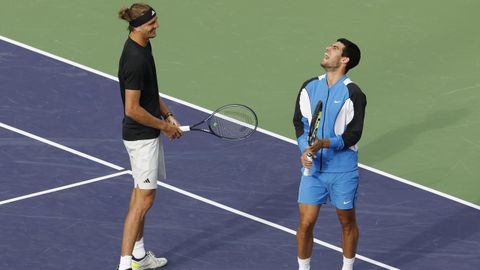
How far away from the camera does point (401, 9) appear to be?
66.2 feet

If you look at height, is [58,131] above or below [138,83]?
below

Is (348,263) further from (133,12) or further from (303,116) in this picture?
(133,12)

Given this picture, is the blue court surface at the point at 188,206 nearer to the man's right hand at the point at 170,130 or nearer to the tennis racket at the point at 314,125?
the man's right hand at the point at 170,130

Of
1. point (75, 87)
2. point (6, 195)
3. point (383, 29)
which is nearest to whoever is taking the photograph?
point (6, 195)

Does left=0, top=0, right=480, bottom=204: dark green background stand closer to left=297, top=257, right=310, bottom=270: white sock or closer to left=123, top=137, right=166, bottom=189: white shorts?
left=297, top=257, right=310, bottom=270: white sock

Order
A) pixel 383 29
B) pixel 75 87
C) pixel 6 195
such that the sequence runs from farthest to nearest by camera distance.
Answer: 1. pixel 383 29
2. pixel 75 87
3. pixel 6 195

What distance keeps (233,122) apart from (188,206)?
5.52 feet

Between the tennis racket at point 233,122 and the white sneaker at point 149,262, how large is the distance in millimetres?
1354

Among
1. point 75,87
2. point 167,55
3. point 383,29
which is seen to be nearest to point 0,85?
point 75,87

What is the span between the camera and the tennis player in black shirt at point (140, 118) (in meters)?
13.0

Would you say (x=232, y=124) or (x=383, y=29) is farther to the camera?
(x=383, y=29)

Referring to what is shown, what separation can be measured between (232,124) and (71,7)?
7.13 m

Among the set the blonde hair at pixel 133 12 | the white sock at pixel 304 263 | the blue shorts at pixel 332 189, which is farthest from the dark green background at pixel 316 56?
the blonde hair at pixel 133 12

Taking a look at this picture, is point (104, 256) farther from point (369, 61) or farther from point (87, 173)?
point (369, 61)
